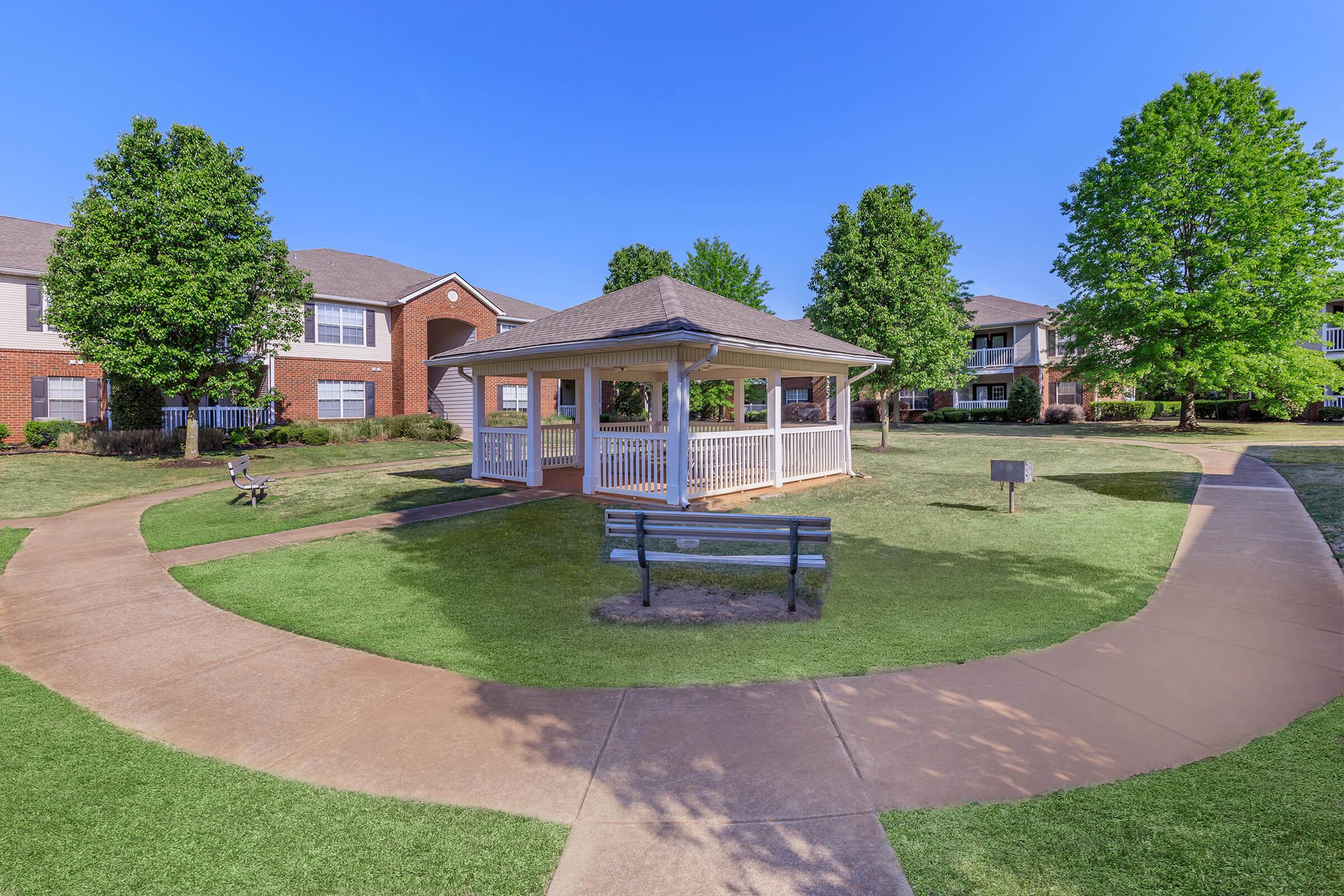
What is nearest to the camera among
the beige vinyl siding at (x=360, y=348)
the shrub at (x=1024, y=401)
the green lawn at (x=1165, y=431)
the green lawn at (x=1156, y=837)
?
the green lawn at (x=1156, y=837)

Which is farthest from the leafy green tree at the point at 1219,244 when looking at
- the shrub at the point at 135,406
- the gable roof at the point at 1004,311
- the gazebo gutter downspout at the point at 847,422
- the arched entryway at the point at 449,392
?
the shrub at the point at 135,406

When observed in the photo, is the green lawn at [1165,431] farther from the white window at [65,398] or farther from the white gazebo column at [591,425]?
the white window at [65,398]

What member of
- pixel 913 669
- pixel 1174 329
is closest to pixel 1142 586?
pixel 913 669

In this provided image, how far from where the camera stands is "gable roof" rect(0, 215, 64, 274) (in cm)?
2278

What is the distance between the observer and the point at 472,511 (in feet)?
38.7

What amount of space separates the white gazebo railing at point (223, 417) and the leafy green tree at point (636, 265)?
1760 centimetres

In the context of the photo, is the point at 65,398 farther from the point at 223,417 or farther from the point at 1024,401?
the point at 1024,401

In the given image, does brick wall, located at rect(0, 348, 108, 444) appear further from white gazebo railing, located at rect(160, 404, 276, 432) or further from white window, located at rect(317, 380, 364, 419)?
white window, located at rect(317, 380, 364, 419)

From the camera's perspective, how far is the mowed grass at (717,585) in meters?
5.16

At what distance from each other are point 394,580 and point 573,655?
10.9ft

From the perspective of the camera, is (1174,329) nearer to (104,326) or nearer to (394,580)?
(394,580)

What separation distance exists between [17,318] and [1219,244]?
43647 mm

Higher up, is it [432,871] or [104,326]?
[104,326]

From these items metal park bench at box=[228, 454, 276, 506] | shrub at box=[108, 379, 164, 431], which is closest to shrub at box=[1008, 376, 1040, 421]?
metal park bench at box=[228, 454, 276, 506]
